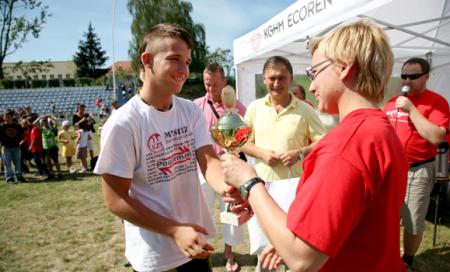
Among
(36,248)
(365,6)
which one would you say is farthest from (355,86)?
(36,248)

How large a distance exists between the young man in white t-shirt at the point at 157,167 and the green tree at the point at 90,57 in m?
73.2

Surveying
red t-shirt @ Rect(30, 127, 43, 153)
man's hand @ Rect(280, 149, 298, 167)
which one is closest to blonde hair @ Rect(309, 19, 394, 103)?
man's hand @ Rect(280, 149, 298, 167)

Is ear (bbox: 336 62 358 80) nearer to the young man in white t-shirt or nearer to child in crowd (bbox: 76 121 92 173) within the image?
the young man in white t-shirt

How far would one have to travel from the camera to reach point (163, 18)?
37156 millimetres

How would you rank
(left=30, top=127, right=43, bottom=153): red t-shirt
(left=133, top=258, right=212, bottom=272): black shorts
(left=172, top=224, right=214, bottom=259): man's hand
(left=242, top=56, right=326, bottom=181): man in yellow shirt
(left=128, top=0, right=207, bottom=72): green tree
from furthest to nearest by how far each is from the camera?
(left=128, top=0, right=207, bottom=72): green tree
(left=30, top=127, right=43, bottom=153): red t-shirt
(left=242, top=56, right=326, bottom=181): man in yellow shirt
(left=133, top=258, right=212, bottom=272): black shorts
(left=172, top=224, right=214, bottom=259): man's hand

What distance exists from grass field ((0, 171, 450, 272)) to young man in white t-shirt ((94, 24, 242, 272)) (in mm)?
2292

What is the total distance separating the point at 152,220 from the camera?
1476 millimetres

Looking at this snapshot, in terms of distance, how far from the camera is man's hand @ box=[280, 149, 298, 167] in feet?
9.29

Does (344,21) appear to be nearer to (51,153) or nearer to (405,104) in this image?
(405,104)

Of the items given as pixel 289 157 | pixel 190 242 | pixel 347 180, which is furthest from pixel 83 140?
pixel 347 180

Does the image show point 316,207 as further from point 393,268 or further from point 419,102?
point 419,102

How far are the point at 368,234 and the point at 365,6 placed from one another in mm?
2865

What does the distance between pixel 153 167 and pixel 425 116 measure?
2.92 meters

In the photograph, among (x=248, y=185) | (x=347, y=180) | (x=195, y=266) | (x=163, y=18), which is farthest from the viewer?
(x=163, y=18)
